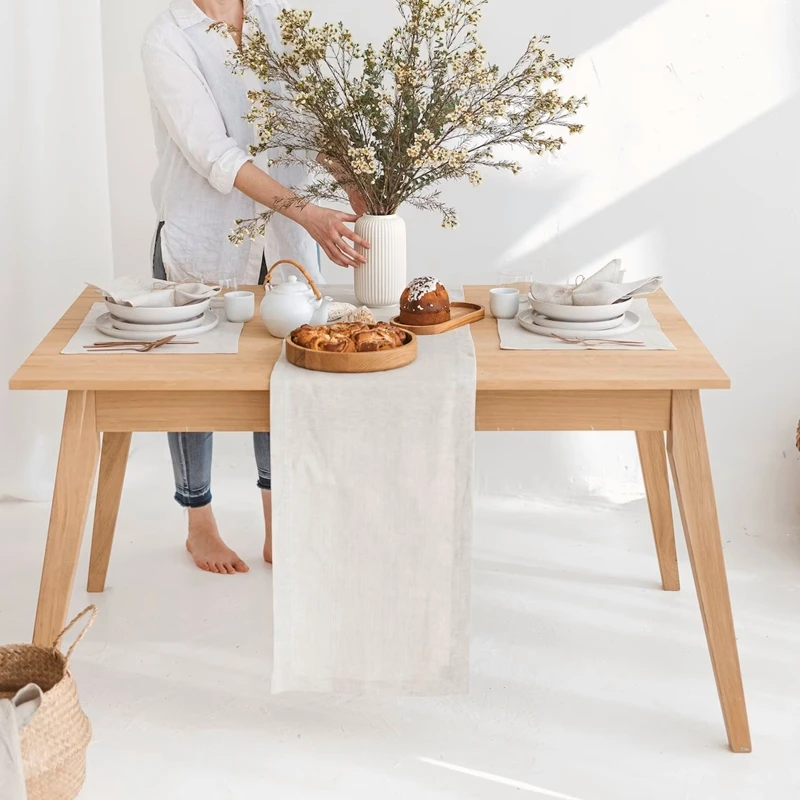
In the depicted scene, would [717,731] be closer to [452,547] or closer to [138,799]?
[452,547]

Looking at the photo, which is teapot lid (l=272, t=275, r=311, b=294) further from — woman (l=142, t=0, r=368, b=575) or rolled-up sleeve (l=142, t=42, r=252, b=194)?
rolled-up sleeve (l=142, t=42, r=252, b=194)

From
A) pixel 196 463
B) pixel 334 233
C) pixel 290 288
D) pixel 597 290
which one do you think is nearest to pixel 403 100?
pixel 334 233

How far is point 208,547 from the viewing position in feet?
9.87

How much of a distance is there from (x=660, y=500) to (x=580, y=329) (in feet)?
2.72

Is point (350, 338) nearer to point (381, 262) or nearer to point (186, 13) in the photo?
point (381, 262)

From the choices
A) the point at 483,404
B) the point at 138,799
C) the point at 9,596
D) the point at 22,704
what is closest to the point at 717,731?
the point at 483,404

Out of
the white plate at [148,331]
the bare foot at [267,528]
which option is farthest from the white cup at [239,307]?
the bare foot at [267,528]

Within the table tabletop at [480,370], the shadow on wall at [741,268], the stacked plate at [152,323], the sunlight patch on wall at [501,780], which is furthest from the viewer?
the shadow on wall at [741,268]

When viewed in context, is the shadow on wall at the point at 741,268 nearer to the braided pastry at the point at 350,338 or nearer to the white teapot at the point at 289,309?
the white teapot at the point at 289,309

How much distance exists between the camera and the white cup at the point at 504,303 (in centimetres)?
234

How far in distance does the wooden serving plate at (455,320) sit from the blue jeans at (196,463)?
652mm

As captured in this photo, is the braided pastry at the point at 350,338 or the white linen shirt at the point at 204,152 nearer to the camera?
the braided pastry at the point at 350,338

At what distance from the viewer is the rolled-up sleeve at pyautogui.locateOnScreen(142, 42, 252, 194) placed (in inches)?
99.3

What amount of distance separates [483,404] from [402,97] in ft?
2.16
